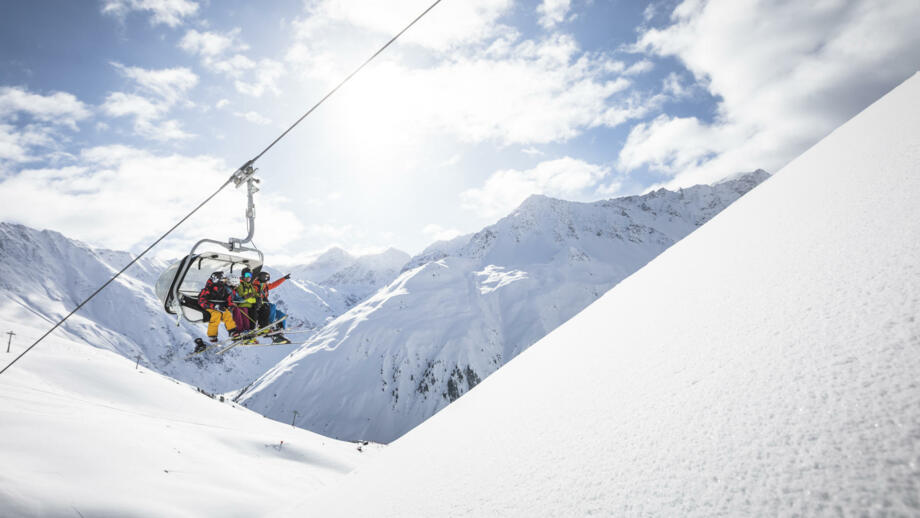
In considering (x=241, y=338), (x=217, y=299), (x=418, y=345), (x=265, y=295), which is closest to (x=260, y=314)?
(x=265, y=295)

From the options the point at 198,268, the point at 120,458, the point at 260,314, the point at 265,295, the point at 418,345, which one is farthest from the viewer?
the point at 418,345

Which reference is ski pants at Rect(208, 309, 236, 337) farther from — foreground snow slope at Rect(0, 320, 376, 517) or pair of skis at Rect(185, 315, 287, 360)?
foreground snow slope at Rect(0, 320, 376, 517)

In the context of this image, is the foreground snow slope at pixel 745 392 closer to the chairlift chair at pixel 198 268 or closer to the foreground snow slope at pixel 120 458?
the chairlift chair at pixel 198 268

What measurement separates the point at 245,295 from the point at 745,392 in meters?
10.8

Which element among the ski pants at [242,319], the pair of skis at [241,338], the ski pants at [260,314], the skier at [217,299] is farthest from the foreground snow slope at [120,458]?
the ski pants at [260,314]

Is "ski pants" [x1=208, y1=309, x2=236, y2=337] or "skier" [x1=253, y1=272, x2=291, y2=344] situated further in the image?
"skier" [x1=253, y1=272, x2=291, y2=344]

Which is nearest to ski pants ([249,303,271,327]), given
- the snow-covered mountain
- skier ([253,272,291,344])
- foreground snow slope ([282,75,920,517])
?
skier ([253,272,291,344])

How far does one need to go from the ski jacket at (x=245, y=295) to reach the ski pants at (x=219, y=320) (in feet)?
1.31

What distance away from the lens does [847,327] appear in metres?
1.84

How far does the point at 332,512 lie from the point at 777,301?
15.8 ft

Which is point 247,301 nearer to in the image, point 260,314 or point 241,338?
point 260,314

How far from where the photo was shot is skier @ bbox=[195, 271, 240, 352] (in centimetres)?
938

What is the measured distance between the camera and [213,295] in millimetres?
9500

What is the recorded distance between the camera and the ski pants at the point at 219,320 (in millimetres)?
9578
